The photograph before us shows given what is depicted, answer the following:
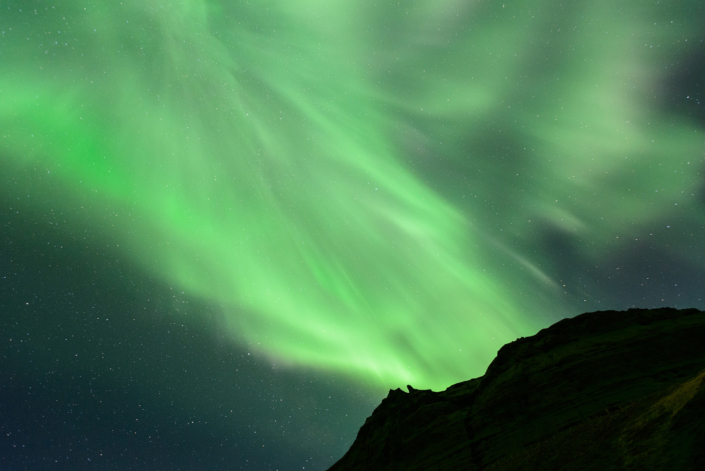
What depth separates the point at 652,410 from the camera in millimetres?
15141

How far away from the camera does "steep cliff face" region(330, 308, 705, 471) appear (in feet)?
49.7

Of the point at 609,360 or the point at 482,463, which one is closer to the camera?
the point at 482,463

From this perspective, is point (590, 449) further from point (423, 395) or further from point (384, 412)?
point (384, 412)

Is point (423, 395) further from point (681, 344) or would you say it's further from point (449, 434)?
point (681, 344)

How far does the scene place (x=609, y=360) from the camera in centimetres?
3017

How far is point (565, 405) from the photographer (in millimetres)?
27750

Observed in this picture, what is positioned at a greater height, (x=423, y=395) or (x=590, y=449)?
(x=423, y=395)

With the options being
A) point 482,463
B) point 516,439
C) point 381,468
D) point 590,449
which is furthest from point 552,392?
point 381,468

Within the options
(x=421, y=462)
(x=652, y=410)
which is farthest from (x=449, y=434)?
(x=652, y=410)

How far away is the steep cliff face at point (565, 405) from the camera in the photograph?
1514cm

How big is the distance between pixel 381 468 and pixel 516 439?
14.4 meters

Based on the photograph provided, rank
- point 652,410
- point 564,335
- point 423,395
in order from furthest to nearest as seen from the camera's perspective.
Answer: point 423,395 → point 564,335 → point 652,410

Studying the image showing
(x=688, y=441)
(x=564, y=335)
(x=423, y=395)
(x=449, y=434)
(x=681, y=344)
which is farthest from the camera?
(x=423, y=395)

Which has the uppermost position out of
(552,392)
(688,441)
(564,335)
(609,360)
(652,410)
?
(564,335)
